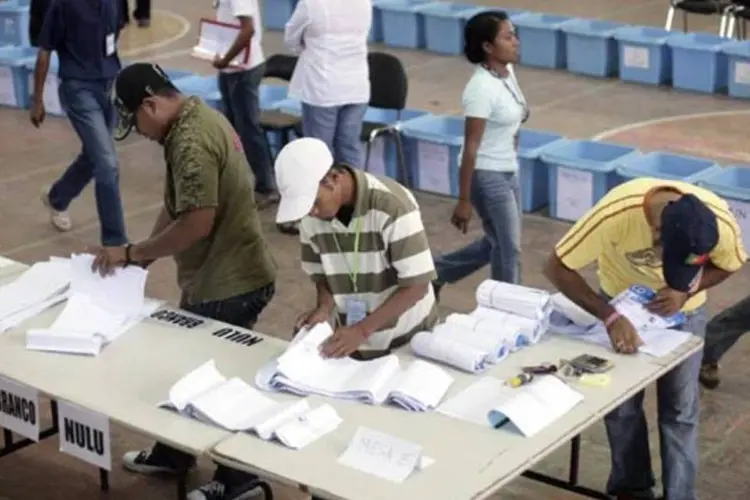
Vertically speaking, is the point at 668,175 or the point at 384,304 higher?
the point at 384,304

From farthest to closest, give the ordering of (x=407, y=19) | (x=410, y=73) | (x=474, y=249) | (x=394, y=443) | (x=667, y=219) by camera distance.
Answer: (x=407, y=19) < (x=410, y=73) < (x=474, y=249) < (x=667, y=219) < (x=394, y=443)

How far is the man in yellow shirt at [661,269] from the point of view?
4.04 meters

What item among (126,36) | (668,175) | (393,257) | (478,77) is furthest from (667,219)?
(126,36)

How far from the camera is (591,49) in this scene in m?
11.6

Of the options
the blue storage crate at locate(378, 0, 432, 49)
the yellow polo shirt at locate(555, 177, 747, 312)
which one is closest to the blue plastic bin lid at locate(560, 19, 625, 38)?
the blue storage crate at locate(378, 0, 432, 49)

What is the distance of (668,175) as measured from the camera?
8078mm

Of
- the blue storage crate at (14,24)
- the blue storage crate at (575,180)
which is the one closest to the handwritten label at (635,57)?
the blue storage crate at (575,180)

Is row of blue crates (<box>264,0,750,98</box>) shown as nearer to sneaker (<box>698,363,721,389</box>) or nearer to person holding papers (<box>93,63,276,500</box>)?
sneaker (<box>698,363,721,389</box>)

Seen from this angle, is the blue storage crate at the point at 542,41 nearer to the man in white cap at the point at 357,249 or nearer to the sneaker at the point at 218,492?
the sneaker at the point at 218,492

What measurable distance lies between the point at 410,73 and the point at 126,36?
3.21 metres

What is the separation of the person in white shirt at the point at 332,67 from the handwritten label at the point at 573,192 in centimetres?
139

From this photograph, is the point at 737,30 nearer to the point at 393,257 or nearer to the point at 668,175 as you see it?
the point at 668,175

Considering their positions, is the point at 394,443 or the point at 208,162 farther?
the point at 208,162

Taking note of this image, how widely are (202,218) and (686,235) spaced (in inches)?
62.3
